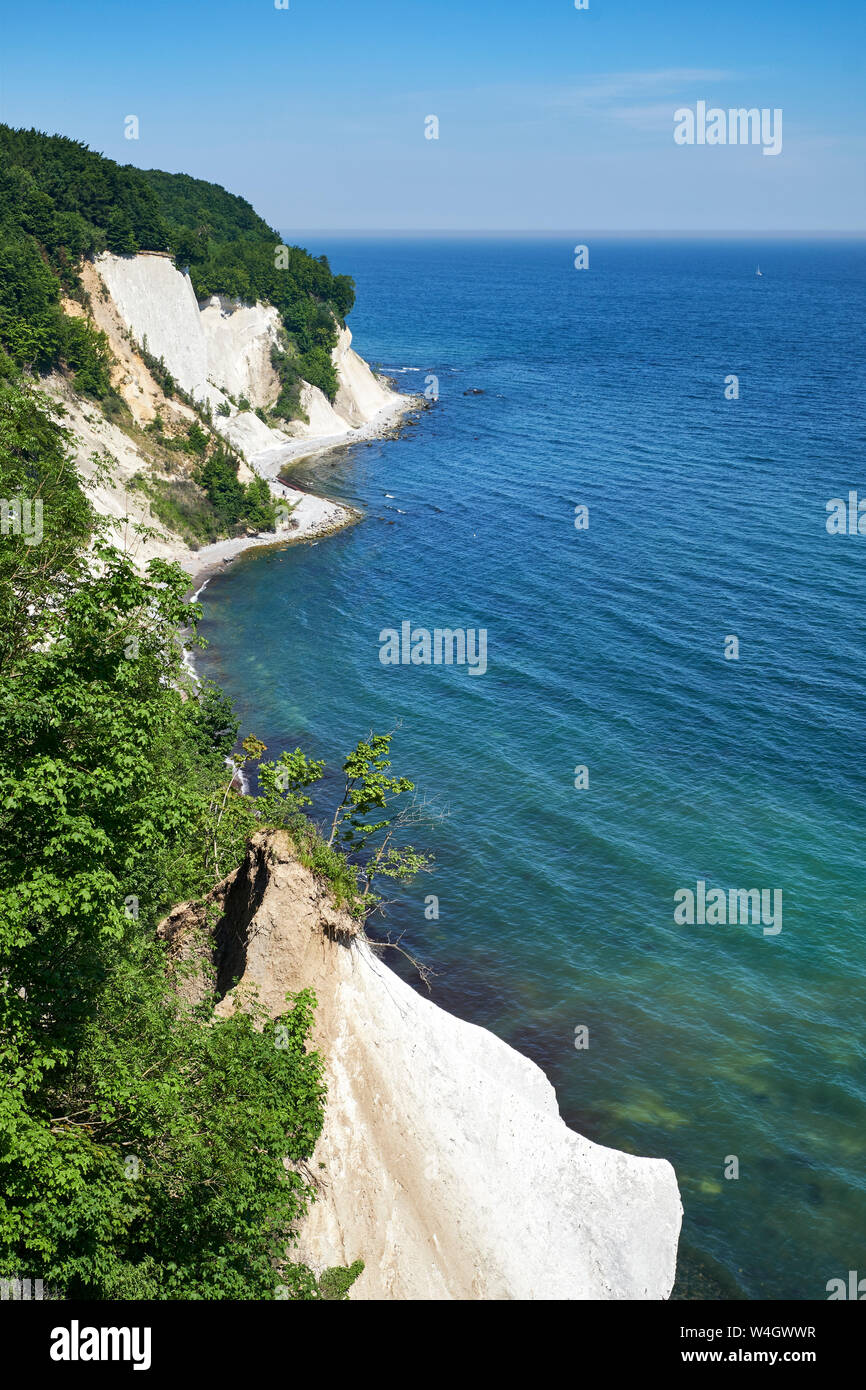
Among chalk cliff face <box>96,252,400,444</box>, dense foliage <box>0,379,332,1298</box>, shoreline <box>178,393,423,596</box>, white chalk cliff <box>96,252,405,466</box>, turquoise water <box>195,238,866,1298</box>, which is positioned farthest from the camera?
white chalk cliff <box>96,252,405,466</box>

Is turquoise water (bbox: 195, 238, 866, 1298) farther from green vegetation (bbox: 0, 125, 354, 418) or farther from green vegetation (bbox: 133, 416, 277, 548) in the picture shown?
green vegetation (bbox: 0, 125, 354, 418)

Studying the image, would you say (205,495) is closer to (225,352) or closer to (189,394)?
(189,394)

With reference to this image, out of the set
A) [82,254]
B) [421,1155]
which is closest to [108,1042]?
[421,1155]

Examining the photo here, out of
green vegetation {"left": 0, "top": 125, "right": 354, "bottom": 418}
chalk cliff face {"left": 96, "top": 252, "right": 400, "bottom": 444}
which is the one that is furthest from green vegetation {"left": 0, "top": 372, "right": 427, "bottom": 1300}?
chalk cliff face {"left": 96, "top": 252, "right": 400, "bottom": 444}

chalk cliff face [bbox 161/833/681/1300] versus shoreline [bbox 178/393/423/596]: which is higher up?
shoreline [bbox 178/393/423/596]

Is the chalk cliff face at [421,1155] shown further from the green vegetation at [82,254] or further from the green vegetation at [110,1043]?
the green vegetation at [82,254]
